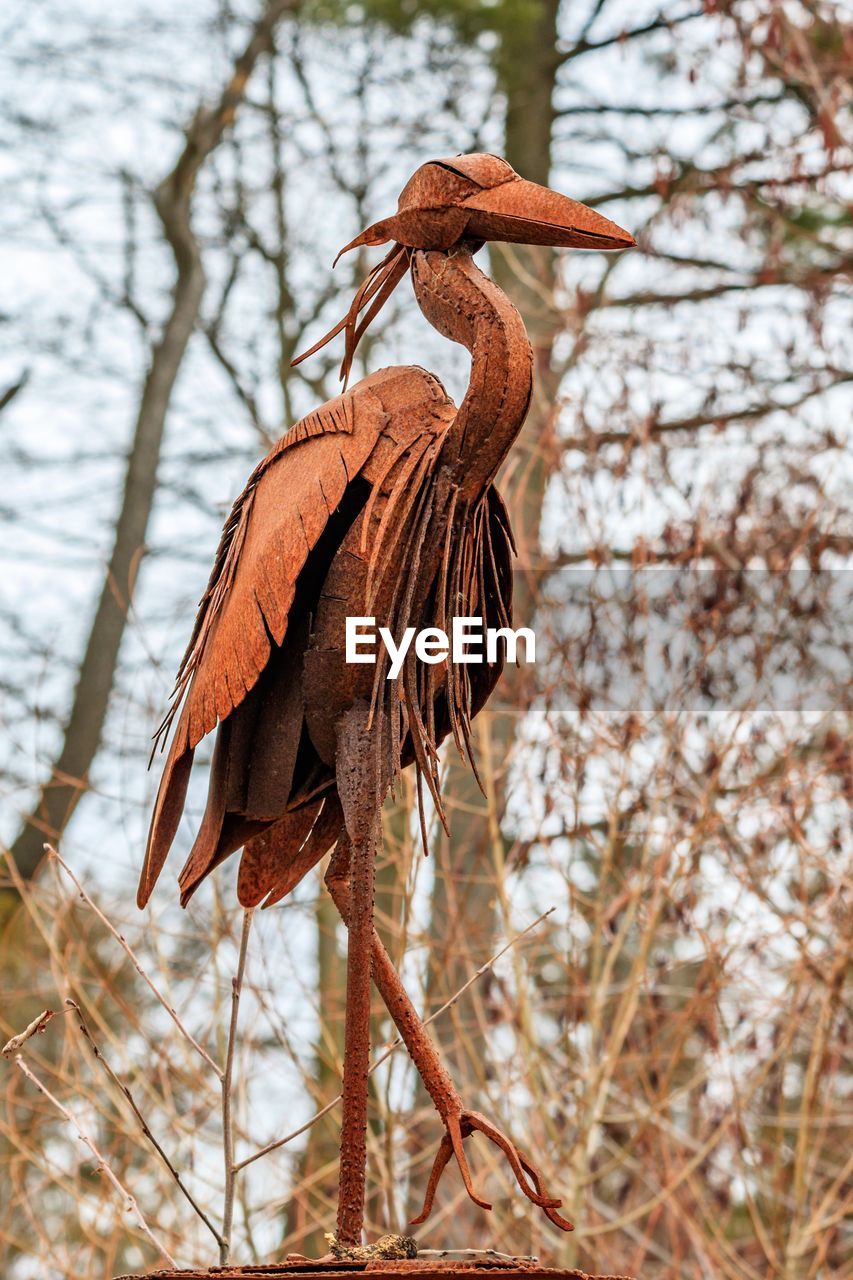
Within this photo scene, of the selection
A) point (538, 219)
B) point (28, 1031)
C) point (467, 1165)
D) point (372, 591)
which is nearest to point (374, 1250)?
point (467, 1165)

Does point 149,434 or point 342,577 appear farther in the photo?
point 149,434

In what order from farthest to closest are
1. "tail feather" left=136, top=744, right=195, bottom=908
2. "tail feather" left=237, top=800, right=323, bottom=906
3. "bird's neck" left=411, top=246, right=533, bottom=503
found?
"tail feather" left=237, top=800, right=323, bottom=906 < "tail feather" left=136, top=744, right=195, bottom=908 < "bird's neck" left=411, top=246, right=533, bottom=503

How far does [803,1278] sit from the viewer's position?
4.00 meters

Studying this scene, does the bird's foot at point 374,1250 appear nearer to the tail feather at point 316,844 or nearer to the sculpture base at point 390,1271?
the sculpture base at point 390,1271

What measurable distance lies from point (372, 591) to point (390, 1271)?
0.73m

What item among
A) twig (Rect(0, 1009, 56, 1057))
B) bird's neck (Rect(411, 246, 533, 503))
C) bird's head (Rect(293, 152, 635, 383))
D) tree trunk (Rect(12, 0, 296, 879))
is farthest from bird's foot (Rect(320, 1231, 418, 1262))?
tree trunk (Rect(12, 0, 296, 879))

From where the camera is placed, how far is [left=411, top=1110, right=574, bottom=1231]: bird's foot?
1.73m

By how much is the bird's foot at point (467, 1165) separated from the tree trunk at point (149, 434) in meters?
3.51

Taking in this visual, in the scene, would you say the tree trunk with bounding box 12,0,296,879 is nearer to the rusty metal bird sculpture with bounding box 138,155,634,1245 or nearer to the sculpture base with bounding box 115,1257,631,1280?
the rusty metal bird sculpture with bounding box 138,155,634,1245

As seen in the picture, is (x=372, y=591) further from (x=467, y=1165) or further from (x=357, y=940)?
(x=467, y=1165)

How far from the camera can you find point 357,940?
5.88 ft

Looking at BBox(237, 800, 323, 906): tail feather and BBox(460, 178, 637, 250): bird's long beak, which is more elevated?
BBox(460, 178, 637, 250): bird's long beak

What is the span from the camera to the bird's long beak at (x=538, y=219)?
179 cm

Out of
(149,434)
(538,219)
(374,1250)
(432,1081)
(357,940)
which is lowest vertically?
(374,1250)
